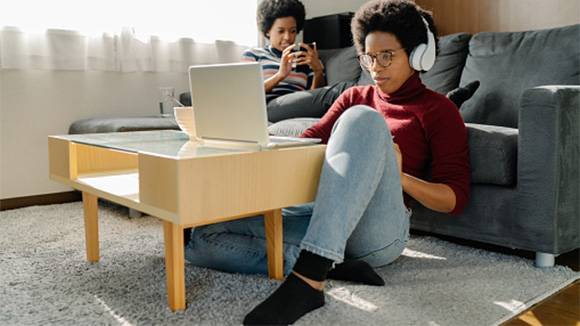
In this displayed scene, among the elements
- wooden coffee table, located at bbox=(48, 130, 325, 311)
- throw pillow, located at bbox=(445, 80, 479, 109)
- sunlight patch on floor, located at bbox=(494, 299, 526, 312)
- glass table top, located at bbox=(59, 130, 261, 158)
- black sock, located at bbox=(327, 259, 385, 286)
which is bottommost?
sunlight patch on floor, located at bbox=(494, 299, 526, 312)

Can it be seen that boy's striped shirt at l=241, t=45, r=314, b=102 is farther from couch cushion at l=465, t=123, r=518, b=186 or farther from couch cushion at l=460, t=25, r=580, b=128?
couch cushion at l=465, t=123, r=518, b=186

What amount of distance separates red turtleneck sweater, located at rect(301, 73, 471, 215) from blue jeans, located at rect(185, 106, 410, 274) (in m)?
0.21

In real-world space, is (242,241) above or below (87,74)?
below

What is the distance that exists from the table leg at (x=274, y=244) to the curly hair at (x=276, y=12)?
62.0 inches

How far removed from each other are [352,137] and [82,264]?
909mm

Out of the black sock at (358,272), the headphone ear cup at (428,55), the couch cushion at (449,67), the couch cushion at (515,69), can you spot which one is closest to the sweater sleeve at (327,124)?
the headphone ear cup at (428,55)

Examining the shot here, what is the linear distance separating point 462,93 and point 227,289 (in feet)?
3.68

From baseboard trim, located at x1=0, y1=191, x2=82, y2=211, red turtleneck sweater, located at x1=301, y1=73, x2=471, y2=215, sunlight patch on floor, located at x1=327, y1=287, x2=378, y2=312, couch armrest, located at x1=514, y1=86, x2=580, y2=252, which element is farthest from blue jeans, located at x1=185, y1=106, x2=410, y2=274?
baseboard trim, located at x1=0, y1=191, x2=82, y2=211

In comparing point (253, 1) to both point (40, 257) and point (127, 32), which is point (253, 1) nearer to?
point (127, 32)

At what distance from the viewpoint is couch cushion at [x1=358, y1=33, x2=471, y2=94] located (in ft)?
7.20

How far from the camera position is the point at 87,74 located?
2.69 metres

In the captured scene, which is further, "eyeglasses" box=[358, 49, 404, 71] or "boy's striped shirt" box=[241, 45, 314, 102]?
"boy's striped shirt" box=[241, 45, 314, 102]

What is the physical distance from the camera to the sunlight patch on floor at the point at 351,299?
1.18m

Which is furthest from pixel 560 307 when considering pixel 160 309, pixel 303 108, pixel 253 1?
pixel 253 1
